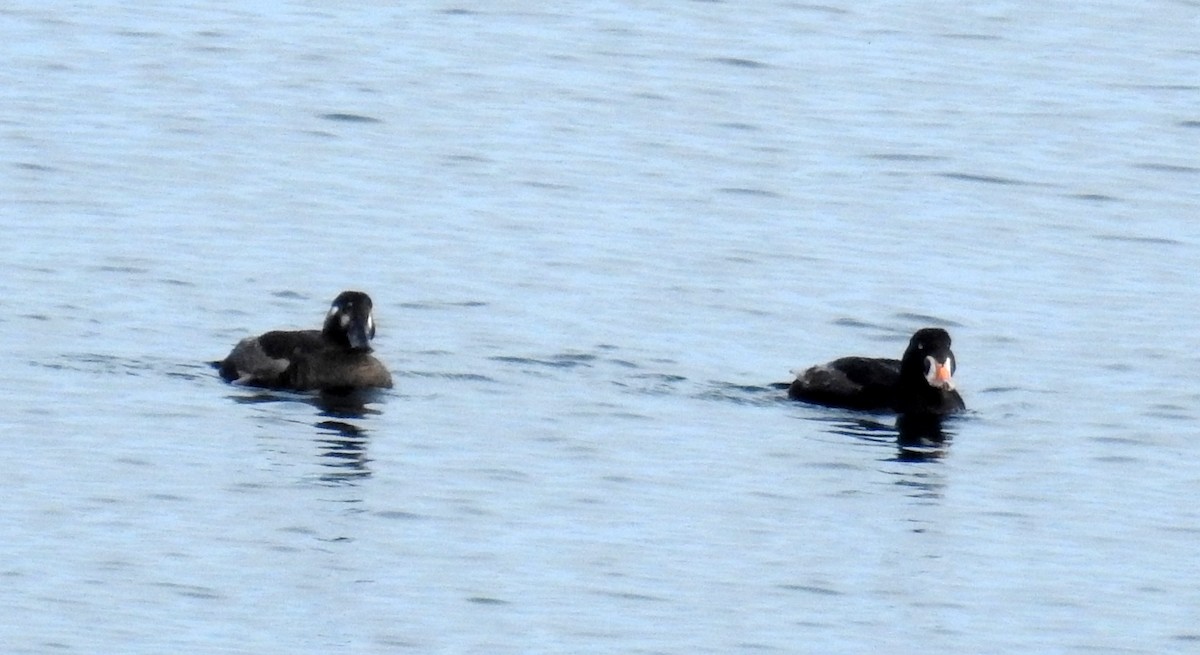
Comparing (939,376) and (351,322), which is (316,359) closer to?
(351,322)

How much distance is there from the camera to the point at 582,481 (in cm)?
1644

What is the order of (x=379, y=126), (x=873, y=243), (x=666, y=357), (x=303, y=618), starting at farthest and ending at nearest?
(x=379, y=126) < (x=873, y=243) < (x=666, y=357) < (x=303, y=618)

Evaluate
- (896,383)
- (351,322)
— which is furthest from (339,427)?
(896,383)

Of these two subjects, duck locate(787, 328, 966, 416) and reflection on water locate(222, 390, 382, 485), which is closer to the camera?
reflection on water locate(222, 390, 382, 485)

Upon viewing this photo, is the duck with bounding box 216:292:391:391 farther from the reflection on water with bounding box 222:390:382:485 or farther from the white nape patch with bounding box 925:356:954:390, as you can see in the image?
the white nape patch with bounding box 925:356:954:390

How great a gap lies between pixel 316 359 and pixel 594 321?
275 centimetres

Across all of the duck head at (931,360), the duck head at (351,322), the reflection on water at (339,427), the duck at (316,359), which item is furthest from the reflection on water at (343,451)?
the duck head at (931,360)

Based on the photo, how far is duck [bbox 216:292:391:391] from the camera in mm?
18938

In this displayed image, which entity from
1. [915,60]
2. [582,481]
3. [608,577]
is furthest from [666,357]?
[915,60]

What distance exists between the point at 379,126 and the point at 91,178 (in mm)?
4628

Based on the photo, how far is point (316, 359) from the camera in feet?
63.3

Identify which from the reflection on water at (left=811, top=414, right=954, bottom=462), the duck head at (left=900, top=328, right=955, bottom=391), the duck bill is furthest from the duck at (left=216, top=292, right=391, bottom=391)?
the duck bill

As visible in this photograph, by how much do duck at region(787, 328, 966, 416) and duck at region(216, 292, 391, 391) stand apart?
2.92 m

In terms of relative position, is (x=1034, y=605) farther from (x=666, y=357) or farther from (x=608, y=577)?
(x=666, y=357)
